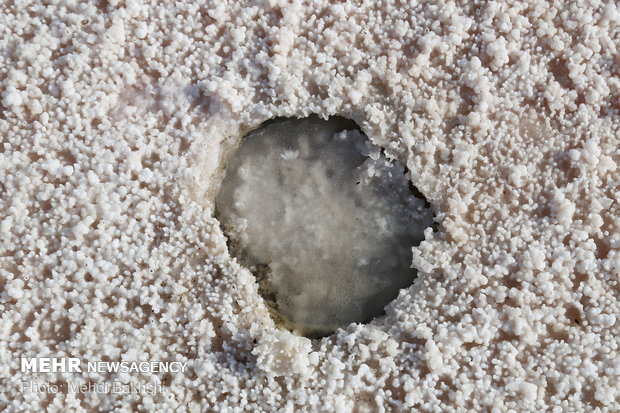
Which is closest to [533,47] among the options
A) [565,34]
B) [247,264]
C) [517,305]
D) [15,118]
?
[565,34]

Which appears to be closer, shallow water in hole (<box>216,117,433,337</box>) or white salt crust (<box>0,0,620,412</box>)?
white salt crust (<box>0,0,620,412</box>)

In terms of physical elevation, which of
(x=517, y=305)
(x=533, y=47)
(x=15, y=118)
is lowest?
(x=15, y=118)

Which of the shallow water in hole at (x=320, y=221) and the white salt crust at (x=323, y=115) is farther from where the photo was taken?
the shallow water in hole at (x=320, y=221)

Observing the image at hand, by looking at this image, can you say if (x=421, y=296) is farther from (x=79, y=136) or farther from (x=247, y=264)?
(x=79, y=136)

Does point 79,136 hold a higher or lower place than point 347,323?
higher
